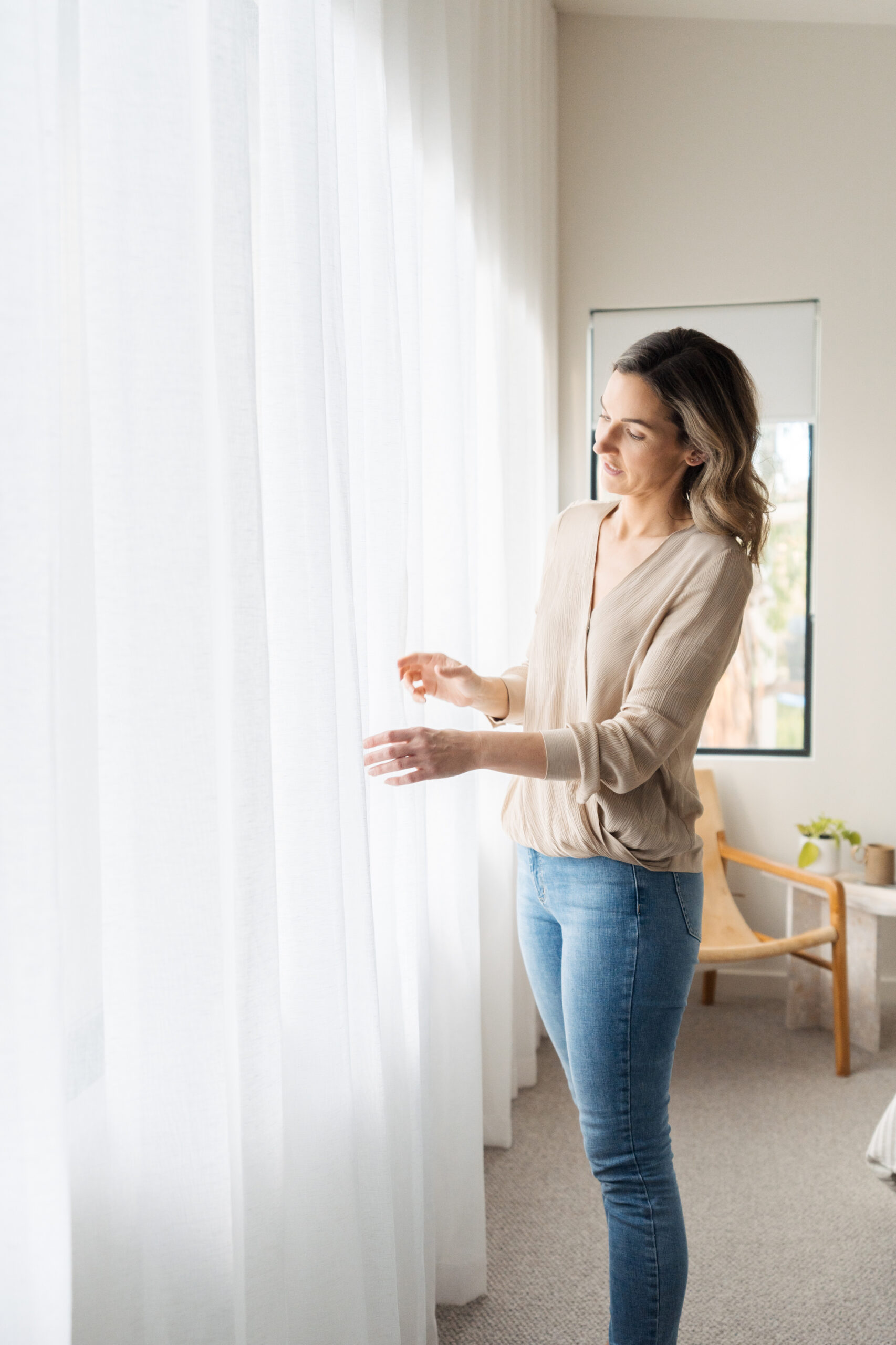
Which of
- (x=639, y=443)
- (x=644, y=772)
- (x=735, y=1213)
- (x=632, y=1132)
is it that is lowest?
(x=735, y=1213)

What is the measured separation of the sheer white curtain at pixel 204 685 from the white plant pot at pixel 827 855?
215 cm

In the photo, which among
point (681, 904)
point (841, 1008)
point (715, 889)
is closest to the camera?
point (681, 904)

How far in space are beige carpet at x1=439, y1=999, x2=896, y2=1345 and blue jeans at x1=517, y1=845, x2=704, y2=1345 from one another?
1.66 feet

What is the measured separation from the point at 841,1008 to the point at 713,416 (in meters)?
2.15

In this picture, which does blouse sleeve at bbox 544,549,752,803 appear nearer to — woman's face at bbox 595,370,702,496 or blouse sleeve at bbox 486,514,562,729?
woman's face at bbox 595,370,702,496

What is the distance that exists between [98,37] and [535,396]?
2290 mm

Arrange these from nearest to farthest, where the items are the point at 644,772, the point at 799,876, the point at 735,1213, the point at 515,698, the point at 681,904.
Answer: the point at 644,772
the point at 681,904
the point at 515,698
the point at 735,1213
the point at 799,876

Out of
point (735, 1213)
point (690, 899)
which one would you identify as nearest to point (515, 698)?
point (690, 899)

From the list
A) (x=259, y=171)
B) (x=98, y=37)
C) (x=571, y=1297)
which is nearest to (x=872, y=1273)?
(x=571, y=1297)

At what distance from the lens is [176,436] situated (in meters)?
0.91

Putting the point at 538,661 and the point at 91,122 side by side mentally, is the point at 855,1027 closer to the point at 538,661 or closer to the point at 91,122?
the point at 538,661

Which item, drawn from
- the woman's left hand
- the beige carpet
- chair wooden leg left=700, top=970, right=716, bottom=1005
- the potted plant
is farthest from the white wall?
the woman's left hand

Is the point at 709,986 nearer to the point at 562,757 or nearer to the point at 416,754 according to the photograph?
the point at 562,757

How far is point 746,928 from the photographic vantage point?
3.19m
